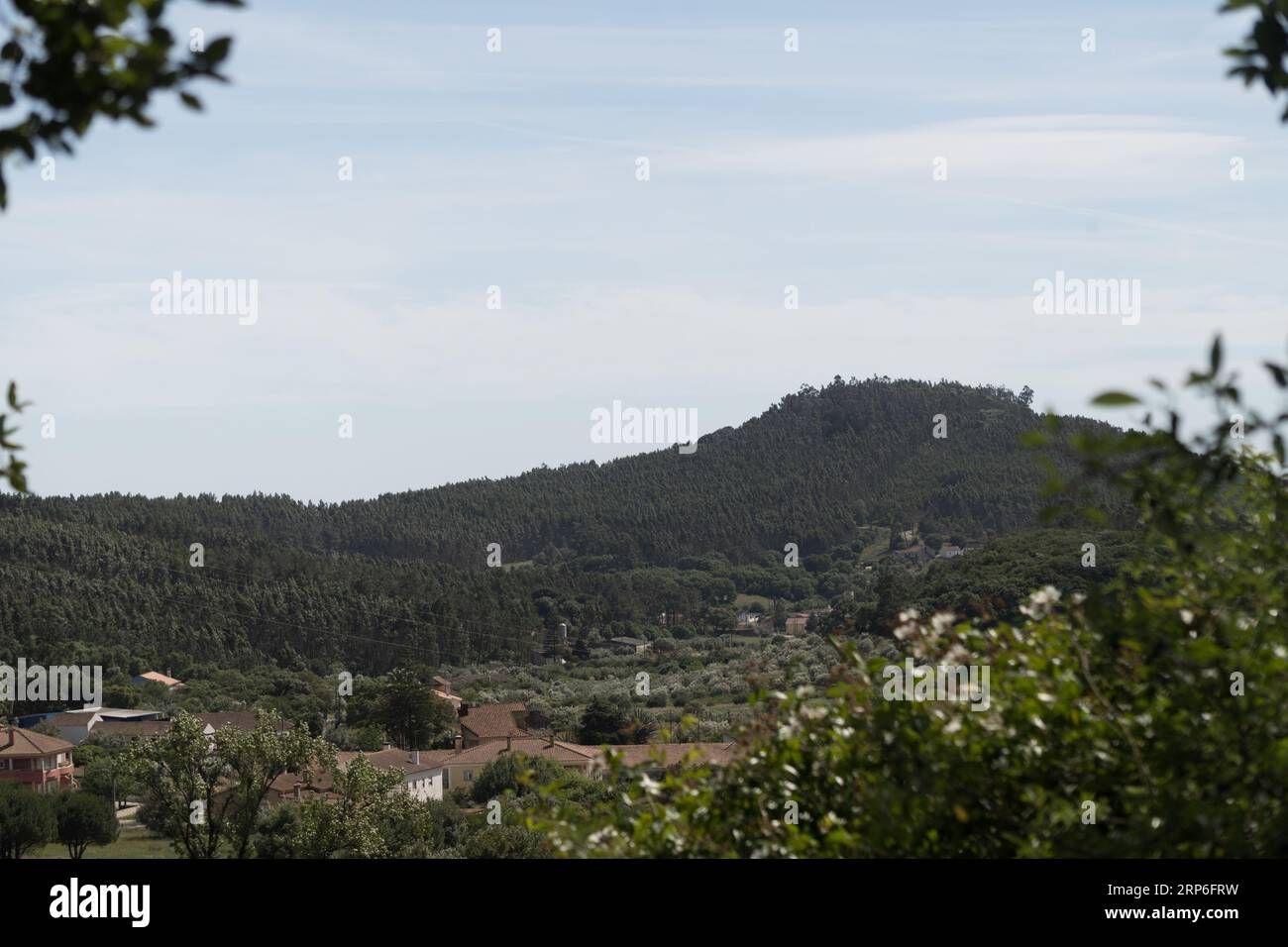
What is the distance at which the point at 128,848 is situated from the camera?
34531 millimetres

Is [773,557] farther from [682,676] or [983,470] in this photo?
[682,676]

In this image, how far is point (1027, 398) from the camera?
156125 mm

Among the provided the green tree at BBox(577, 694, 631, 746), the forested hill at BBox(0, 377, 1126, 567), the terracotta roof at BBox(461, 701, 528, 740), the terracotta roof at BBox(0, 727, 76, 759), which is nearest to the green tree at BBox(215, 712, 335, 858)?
the green tree at BBox(577, 694, 631, 746)

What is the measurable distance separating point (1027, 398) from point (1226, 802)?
6287 inches

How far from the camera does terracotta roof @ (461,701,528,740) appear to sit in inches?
2090

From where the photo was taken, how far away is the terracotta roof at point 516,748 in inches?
1540

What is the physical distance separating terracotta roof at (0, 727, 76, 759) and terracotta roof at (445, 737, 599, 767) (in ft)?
49.6

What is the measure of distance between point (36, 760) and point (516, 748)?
19.7 meters

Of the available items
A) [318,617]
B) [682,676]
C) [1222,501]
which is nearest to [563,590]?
[318,617]

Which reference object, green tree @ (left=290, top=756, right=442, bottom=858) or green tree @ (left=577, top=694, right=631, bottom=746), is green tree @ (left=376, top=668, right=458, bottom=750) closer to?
green tree @ (left=577, top=694, right=631, bottom=746)

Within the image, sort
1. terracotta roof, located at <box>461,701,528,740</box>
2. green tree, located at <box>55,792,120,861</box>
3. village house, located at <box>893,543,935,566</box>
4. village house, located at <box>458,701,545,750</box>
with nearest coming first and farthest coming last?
green tree, located at <box>55,792,120,861</box>, village house, located at <box>458,701,545,750</box>, terracotta roof, located at <box>461,701,528,740</box>, village house, located at <box>893,543,935,566</box>

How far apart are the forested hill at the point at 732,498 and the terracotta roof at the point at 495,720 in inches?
2540

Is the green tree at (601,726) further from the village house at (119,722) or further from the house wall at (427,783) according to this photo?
the village house at (119,722)

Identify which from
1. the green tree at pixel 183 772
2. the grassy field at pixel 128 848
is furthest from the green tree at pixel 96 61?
the grassy field at pixel 128 848
